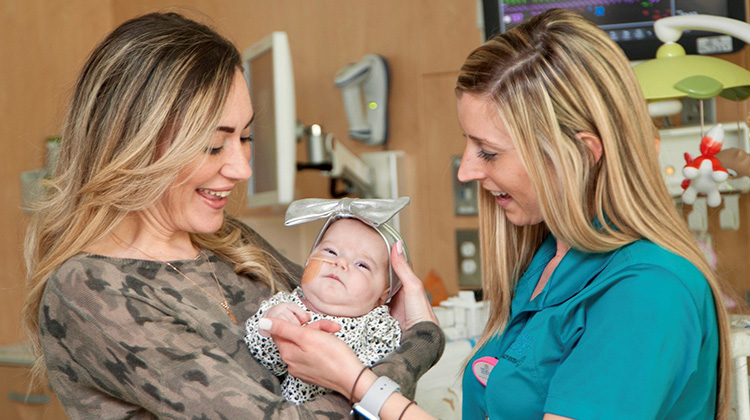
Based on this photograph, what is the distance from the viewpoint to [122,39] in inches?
55.9

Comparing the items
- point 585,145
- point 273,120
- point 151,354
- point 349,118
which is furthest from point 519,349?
point 349,118

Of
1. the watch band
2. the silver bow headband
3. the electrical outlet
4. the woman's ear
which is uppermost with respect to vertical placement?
the woman's ear

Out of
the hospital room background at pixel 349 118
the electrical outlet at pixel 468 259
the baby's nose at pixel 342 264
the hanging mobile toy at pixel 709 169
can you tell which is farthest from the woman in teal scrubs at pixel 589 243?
the electrical outlet at pixel 468 259

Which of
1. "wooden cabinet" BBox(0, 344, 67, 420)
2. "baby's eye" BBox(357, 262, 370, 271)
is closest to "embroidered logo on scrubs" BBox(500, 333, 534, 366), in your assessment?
"baby's eye" BBox(357, 262, 370, 271)

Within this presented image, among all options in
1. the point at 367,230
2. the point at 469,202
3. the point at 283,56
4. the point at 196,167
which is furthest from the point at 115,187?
the point at 469,202

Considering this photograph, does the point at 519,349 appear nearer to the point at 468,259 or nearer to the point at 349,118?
the point at 468,259

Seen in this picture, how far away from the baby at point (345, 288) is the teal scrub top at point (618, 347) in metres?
0.29

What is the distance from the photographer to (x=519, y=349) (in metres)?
1.27

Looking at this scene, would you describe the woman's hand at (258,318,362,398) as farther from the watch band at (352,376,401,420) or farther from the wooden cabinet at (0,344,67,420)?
the wooden cabinet at (0,344,67,420)

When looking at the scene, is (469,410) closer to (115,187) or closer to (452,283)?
(115,187)

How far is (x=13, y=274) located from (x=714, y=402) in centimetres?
302

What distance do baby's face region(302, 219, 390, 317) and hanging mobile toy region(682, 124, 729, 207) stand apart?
94 centimetres

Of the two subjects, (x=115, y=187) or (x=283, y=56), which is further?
(x=283, y=56)

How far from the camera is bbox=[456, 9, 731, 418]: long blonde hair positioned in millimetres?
1171
